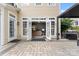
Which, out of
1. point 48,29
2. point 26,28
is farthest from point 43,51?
point 26,28

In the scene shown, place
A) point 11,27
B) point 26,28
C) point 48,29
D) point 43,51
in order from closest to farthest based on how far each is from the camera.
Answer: point 43,51 < point 11,27 < point 48,29 < point 26,28

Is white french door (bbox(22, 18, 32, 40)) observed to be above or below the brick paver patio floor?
above

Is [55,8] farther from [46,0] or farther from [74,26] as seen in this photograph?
[46,0]

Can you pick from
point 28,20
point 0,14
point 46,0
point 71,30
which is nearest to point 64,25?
point 71,30

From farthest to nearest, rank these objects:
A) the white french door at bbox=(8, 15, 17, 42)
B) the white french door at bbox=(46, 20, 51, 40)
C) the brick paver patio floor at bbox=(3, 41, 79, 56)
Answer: the white french door at bbox=(46, 20, 51, 40) → the white french door at bbox=(8, 15, 17, 42) → the brick paver patio floor at bbox=(3, 41, 79, 56)

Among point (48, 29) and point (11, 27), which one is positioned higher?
point (11, 27)

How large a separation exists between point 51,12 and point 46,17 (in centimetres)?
82

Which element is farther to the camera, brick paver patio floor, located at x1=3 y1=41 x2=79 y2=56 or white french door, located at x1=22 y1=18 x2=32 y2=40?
white french door, located at x1=22 y1=18 x2=32 y2=40

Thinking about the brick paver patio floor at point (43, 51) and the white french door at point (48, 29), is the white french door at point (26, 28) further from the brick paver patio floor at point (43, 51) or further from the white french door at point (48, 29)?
the brick paver patio floor at point (43, 51)

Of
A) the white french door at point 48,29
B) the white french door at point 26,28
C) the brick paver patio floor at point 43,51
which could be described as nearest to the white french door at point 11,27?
the white french door at point 26,28

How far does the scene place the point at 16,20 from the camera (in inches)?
794

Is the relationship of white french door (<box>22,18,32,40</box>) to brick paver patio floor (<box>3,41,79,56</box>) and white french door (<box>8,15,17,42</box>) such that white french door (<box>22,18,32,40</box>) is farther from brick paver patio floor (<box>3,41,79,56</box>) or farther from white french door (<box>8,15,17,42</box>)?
brick paver patio floor (<box>3,41,79,56</box>)

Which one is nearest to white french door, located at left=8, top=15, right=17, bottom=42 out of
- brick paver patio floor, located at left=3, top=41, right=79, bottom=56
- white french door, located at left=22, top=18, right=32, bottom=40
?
white french door, located at left=22, top=18, right=32, bottom=40

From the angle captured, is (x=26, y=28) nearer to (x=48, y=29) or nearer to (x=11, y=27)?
(x=48, y=29)
